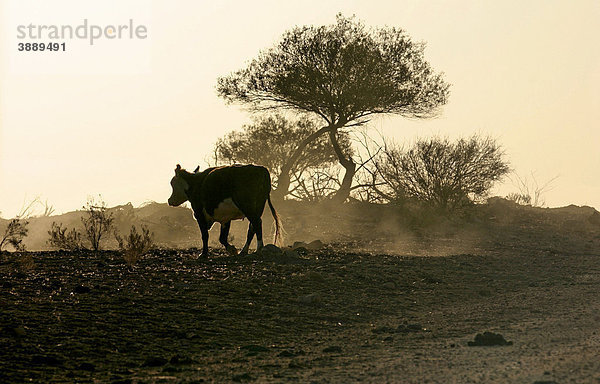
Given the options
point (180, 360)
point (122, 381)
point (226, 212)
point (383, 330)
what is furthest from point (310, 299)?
point (122, 381)

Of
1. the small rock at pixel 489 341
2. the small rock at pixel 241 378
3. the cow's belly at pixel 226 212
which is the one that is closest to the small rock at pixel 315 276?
the cow's belly at pixel 226 212

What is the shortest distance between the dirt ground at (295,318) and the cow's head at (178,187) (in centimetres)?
103

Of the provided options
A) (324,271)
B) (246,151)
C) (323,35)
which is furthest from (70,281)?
(246,151)

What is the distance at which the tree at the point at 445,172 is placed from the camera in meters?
26.0

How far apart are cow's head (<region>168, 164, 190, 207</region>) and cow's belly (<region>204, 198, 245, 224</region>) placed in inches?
37.0

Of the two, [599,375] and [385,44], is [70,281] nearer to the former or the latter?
[599,375]

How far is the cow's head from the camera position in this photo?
53.9 feet

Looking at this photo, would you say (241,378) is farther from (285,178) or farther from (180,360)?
(285,178)

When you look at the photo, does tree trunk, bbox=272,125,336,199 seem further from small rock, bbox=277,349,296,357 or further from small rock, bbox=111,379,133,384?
small rock, bbox=111,379,133,384

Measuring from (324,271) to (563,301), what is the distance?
3839 millimetres

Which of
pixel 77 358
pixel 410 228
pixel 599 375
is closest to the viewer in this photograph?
pixel 599 375

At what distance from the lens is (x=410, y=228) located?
2398cm

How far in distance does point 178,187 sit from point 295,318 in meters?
6.64

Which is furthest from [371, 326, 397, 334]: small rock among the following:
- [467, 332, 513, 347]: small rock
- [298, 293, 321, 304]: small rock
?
[298, 293, 321, 304]: small rock
